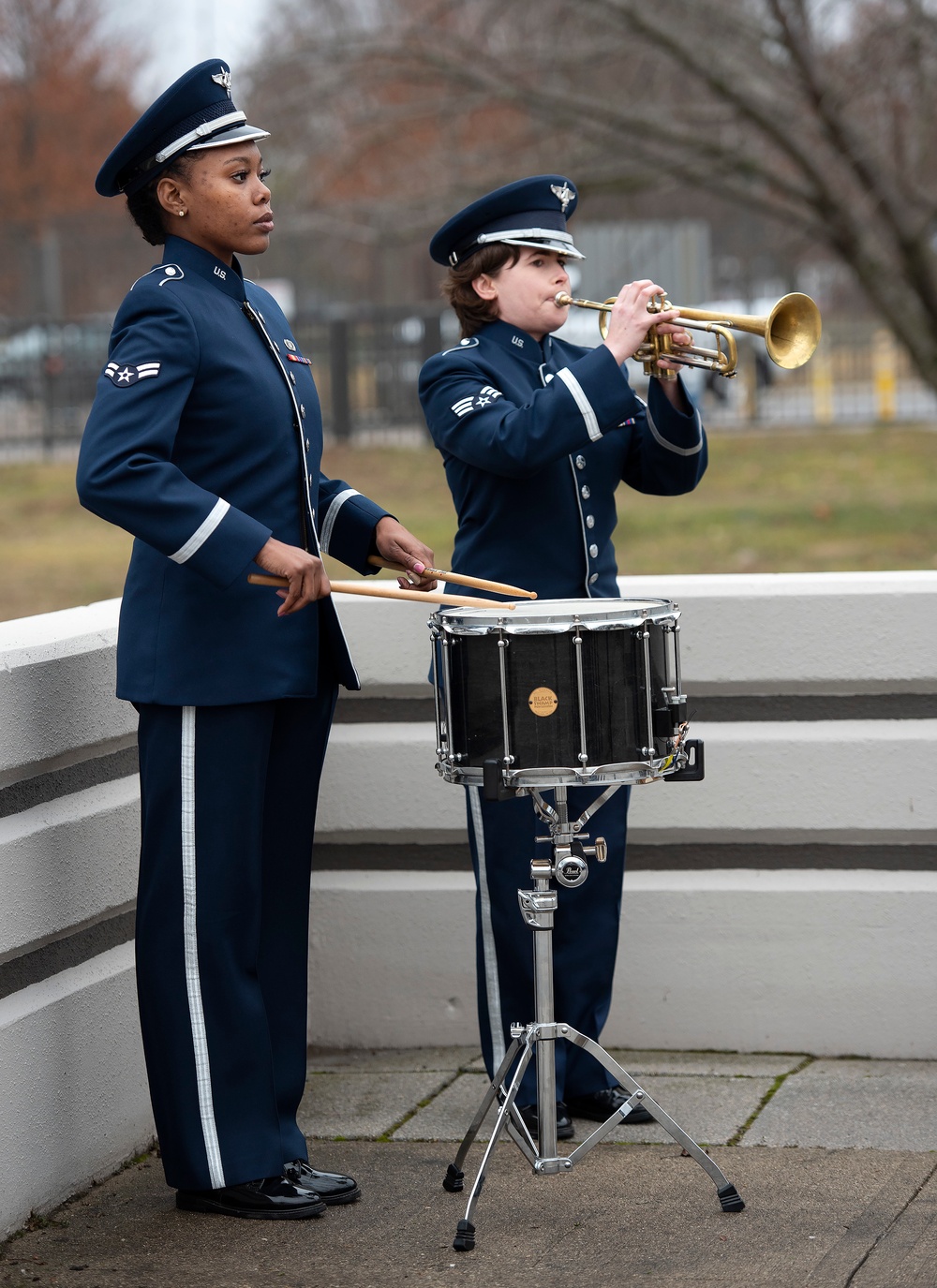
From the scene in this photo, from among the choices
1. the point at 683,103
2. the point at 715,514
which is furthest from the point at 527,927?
the point at 715,514

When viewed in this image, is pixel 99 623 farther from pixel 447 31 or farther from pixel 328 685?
pixel 447 31

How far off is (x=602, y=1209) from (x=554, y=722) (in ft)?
3.28

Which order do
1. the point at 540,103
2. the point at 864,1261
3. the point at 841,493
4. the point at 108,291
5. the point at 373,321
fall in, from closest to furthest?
1. the point at 864,1261
2. the point at 540,103
3. the point at 841,493
4. the point at 373,321
5. the point at 108,291

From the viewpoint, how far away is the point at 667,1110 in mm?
4297

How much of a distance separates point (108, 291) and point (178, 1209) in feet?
103

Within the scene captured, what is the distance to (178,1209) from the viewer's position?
152 inches

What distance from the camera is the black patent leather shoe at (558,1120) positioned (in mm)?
4131

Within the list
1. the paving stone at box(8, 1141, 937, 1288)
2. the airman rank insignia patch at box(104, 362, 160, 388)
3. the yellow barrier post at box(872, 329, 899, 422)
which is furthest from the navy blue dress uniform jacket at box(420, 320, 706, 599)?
the yellow barrier post at box(872, 329, 899, 422)

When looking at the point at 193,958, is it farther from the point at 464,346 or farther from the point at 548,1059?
the point at 464,346

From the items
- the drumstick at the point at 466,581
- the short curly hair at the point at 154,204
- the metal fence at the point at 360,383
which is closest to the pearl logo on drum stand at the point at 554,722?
the drumstick at the point at 466,581

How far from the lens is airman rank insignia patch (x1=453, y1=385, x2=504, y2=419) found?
3.94 metres

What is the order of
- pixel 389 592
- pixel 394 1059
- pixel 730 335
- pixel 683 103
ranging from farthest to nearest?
pixel 683 103 → pixel 394 1059 → pixel 730 335 → pixel 389 592

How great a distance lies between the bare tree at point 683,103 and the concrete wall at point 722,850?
20.6ft

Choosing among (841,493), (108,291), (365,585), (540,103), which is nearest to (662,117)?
(540,103)
